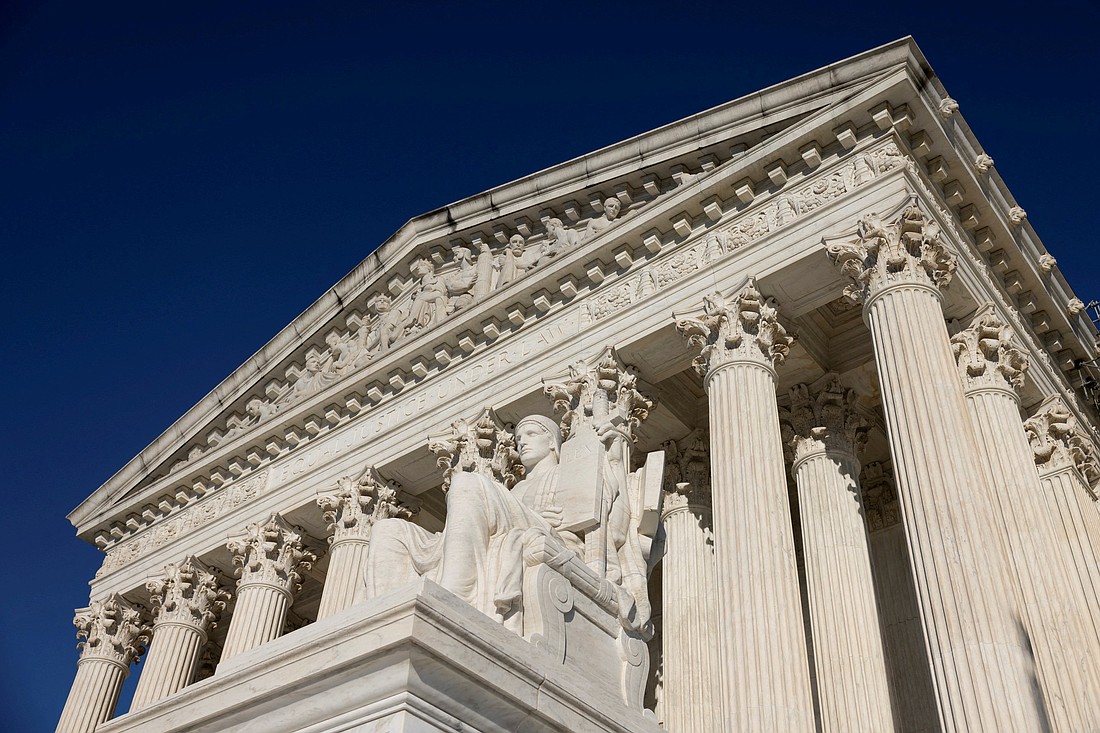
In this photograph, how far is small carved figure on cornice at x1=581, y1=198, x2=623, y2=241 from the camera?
61.3ft

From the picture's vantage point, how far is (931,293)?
13828 mm

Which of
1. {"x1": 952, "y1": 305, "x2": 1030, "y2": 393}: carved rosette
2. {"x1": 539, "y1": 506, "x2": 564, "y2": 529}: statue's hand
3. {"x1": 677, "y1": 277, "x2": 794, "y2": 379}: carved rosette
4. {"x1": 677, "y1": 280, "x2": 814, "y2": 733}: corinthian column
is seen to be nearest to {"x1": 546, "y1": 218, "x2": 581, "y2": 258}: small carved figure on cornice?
{"x1": 677, "y1": 277, "x2": 794, "y2": 379}: carved rosette

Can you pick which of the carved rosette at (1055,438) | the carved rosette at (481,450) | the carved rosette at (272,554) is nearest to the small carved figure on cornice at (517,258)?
the carved rosette at (481,450)

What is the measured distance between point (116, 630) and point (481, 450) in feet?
43.5

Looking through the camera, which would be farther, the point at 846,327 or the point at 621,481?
the point at 846,327

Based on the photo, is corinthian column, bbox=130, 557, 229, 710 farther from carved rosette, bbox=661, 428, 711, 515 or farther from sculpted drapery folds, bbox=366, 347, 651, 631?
sculpted drapery folds, bbox=366, 347, 651, 631

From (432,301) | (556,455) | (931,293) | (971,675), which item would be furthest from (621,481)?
(432,301)

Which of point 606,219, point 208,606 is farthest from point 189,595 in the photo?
point 606,219

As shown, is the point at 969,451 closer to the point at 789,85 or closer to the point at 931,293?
the point at 931,293

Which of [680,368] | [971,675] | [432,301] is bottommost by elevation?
[971,675]

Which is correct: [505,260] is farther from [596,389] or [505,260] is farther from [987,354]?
[987,354]

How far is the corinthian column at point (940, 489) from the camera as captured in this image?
10133 mm

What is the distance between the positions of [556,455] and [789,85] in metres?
9.17

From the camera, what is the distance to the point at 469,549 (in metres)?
7.43
